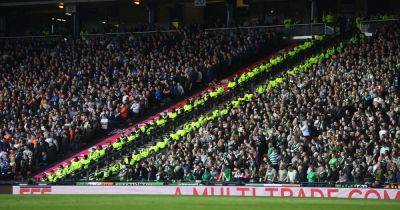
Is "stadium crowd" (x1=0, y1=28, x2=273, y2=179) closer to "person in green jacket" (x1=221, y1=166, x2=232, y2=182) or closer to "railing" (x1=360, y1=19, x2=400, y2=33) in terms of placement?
"railing" (x1=360, y1=19, x2=400, y2=33)

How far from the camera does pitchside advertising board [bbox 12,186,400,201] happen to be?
30.9m

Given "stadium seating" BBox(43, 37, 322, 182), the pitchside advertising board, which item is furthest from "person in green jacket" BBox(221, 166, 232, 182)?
"stadium seating" BBox(43, 37, 322, 182)

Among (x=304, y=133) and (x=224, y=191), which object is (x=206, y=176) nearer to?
(x=224, y=191)

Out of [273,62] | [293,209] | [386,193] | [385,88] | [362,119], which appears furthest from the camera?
[273,62]

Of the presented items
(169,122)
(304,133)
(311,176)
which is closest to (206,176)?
(304,133)

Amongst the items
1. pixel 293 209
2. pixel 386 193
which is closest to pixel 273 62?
pixel 386 193

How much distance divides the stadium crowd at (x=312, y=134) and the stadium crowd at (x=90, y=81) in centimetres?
580

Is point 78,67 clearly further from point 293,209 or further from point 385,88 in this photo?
point 293,209

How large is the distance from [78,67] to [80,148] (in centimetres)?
792

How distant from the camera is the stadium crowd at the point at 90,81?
42.0 m

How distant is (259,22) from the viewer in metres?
52.2

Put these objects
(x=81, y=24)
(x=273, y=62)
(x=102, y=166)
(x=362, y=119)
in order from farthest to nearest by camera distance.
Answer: (x=81, y=24), (x=273, y=62), (x=102, y=166), (x=362, y=119)

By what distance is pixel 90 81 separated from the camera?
4681cm

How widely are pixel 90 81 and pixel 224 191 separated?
15.3 m
